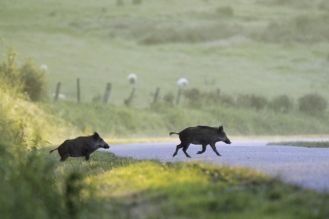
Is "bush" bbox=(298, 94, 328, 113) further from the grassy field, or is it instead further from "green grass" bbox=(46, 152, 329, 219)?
"green grass" bbox=(46, 152, 329, 219)

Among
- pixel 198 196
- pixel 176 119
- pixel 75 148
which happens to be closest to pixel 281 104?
pixel 176 119

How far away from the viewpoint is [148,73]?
76.4 m

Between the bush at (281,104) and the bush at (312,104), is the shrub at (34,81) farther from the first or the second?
the bush at (312,104)

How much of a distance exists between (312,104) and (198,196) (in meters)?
45.7

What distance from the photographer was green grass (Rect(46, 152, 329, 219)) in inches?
532

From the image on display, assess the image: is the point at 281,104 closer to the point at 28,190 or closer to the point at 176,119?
the point at 176,119

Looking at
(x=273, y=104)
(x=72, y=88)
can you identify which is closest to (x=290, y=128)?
(x=273, y=104)

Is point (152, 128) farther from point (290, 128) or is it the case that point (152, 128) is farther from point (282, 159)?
point (282, 159)

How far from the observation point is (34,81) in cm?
4603

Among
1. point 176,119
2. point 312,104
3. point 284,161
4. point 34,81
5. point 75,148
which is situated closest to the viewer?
point 284,161

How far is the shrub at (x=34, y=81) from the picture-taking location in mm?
45594

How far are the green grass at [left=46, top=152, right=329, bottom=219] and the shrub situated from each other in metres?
27.6

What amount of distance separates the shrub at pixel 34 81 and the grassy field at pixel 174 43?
52.3 ft

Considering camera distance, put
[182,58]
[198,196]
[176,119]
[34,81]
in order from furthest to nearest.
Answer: [182,58] < [176,119] < [34,81] < [198,196]
